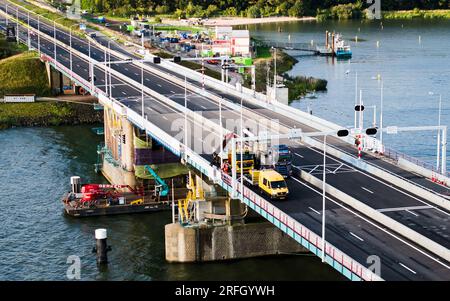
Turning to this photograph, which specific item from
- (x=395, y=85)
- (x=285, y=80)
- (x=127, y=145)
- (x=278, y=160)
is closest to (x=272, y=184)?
(x=278, y=160)

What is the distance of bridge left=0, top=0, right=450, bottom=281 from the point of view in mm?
50719

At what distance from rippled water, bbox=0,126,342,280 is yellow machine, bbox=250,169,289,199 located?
19.4 feet

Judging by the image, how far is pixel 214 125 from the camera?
264ft

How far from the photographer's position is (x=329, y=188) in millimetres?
62406

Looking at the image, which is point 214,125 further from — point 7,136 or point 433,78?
point 433,78

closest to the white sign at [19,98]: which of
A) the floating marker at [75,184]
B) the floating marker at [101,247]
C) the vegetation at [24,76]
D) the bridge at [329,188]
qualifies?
the vegetation at [24,76]

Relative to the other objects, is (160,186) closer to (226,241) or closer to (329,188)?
(226,241)

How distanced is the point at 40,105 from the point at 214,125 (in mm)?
54204

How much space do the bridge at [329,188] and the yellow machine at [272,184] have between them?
1.92ft

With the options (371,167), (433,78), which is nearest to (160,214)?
(371,167)

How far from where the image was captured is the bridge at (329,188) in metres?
50.7

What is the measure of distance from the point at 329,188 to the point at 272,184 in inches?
158

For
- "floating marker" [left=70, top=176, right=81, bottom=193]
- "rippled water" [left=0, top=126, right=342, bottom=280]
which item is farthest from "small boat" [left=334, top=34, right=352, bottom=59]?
"floating marker" [left=70, top=176, right=81, bottom=193]

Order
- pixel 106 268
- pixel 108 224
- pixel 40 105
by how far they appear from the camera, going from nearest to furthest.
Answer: pixel 106 268, pixel 108 224, pixel 40 105
